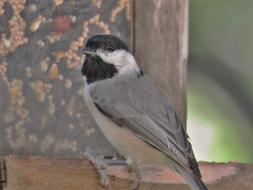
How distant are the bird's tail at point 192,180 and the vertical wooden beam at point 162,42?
846 mm

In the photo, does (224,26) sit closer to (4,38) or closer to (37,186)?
(4,38)

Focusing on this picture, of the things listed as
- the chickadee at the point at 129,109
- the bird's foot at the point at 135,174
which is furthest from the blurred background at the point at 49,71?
the bird's foot at the point at 135,174

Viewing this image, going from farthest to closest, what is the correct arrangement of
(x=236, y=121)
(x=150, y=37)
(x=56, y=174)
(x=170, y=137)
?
1. (x=236, y=121)
2. (x=150, y=37)
3. (x=170, y=137)
4. (x=56, y=174)

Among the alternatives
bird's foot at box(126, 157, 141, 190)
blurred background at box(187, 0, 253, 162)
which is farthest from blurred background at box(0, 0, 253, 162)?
blurred background at box(187, 0, 253, 162)

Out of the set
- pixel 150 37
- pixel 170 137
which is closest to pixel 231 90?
pixel 150 37

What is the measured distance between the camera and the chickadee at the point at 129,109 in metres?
4.49

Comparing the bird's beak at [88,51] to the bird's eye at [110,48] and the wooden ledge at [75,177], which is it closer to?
the bird's eye at [110,48]

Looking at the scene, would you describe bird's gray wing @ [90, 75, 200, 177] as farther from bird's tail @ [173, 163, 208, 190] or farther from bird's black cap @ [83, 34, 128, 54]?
bird's black cap @ [83, 34, 128, 54]

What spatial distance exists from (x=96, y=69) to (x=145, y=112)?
34cm

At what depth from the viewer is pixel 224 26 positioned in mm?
7133

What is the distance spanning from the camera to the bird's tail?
13.5ft

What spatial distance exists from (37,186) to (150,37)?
1205mm

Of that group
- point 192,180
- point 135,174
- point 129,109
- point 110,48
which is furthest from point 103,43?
point 192,180

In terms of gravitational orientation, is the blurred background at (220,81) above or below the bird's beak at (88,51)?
below
